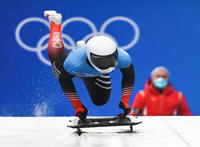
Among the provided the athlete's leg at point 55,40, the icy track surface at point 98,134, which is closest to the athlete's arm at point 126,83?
the icy track surface at point 98,134

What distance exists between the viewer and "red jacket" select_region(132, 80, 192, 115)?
5211 mm

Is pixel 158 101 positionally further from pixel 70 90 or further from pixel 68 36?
pixel 70 90

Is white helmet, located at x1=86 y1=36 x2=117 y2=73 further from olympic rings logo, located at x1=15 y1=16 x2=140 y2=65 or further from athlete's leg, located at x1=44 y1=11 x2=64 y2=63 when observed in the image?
olympic rings logo, located at x1=15 y1=16 x2=140 y2=65

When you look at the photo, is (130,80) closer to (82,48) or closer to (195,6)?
(82,48)

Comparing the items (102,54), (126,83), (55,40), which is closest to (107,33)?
(55,40)

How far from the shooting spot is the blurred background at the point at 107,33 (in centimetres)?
591

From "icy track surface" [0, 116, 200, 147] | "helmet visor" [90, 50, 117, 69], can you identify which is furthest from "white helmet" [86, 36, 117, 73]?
"icy track surface" [0, 116, 200, 147]

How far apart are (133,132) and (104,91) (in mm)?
462

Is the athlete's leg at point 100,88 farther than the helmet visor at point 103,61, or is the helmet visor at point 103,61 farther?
the athlete's leg at point 100,88

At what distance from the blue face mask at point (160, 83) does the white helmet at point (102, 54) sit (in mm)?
2603

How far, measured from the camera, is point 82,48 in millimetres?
2979

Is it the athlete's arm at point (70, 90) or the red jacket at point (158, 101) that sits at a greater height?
the red jacket at point (158, 101)

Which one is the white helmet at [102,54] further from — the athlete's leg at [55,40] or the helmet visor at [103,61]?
the athlete's leg at [55,40]

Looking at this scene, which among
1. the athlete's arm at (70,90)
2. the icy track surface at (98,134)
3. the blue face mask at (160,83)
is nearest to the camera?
the icy track surface at (98,134)
